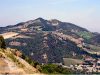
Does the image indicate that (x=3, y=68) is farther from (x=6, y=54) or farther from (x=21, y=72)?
(x=6, y=54)

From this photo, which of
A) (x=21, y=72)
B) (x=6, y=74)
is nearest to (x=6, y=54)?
(x=21, y=72)

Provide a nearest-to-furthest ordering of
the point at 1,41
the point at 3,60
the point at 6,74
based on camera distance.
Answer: the point at 6,74 < the point at 3,60 < the point at 1,41

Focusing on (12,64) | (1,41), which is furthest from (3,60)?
(1,41)

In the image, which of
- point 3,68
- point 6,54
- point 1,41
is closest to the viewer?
point 3,68

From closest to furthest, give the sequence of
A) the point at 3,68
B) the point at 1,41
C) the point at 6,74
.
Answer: the point at 6,74 → the point at 3,68 → the point at 1,41

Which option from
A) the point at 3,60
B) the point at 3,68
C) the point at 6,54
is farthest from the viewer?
the point at 6,54

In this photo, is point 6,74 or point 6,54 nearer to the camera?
point 6,74

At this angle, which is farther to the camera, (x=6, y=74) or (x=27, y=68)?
(x=27, y=68)

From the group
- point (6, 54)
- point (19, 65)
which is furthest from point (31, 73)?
point (6, 54)

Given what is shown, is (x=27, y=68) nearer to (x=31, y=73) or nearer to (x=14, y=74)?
(x=31, y=73)
